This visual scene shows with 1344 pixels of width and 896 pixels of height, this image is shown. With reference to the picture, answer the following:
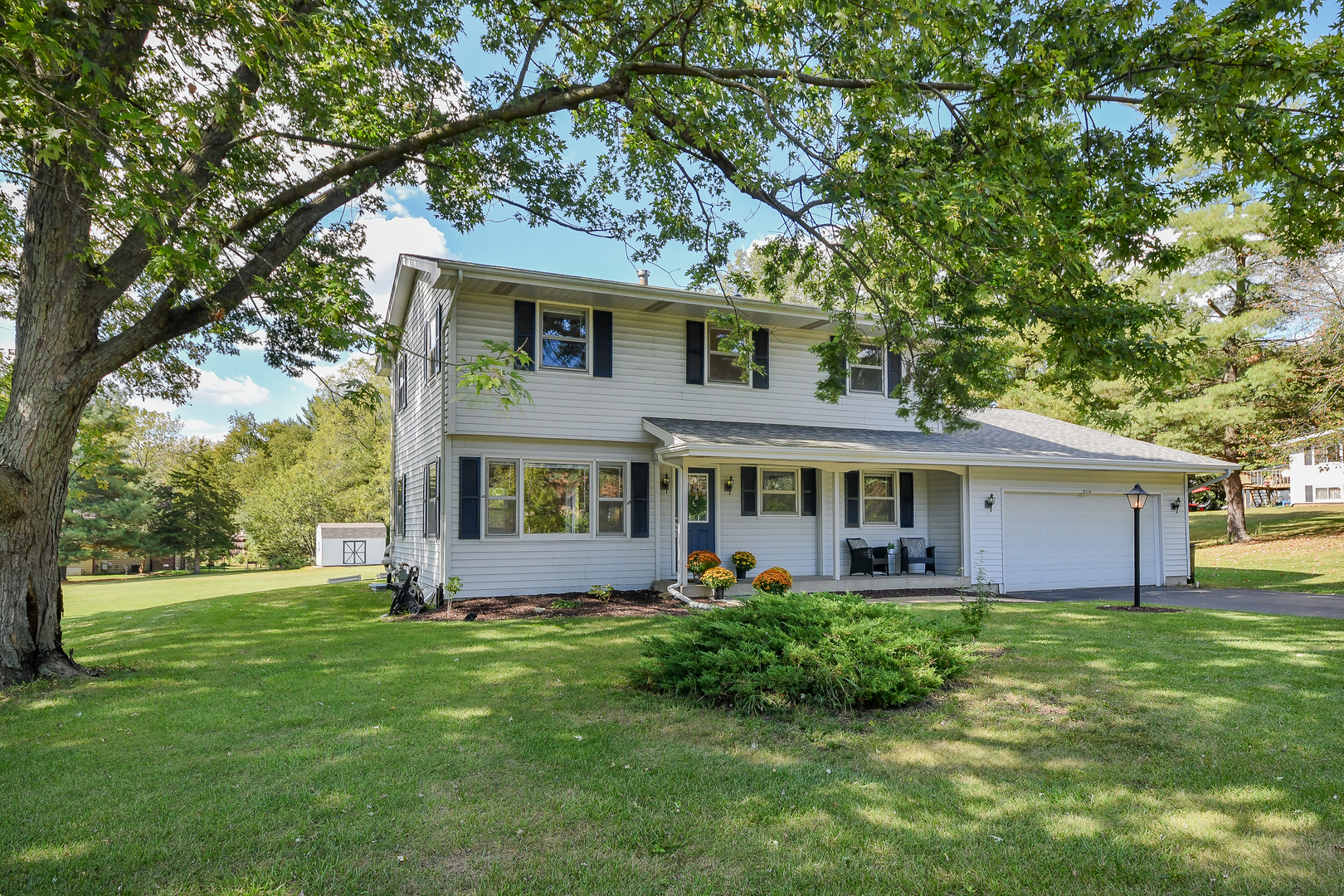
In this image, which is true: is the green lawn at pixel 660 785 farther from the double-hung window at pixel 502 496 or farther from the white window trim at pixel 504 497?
the double-hung window at pixel 502 496

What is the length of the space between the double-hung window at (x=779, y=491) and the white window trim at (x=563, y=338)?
3983 millimetres

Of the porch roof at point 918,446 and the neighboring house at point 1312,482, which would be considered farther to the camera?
the neighboring house at point 1312,482

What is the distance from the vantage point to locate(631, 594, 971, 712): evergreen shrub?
5609 mm

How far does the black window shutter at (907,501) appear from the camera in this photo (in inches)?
594

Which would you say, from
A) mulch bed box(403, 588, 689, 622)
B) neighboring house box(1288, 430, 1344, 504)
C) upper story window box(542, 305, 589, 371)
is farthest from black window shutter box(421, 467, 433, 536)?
neighboring house box(1288, 430, 1344, 504)

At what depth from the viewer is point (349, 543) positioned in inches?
1128

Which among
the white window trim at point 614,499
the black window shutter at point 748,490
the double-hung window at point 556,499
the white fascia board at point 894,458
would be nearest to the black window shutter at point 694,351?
the white fascia board at point 894,458

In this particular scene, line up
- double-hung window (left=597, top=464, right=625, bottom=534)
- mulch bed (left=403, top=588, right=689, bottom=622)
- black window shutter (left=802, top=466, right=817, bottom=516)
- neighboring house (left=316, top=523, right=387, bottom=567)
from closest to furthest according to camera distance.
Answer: mulch bed (left=403, top=588, right=689, bottom=622)
double-hung window (left=597, top=464, right=625, bottom=534)
black window shutter (left=802, top=466, right=817, bottom=516)
neighboring house (left=316, top=523, right=387, bottom=567)

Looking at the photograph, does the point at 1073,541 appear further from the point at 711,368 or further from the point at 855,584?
the point at 711,368

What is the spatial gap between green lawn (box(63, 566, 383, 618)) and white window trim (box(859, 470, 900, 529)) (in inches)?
550

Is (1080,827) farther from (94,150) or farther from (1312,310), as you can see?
(1312,310)

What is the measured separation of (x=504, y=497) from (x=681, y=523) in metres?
3.03

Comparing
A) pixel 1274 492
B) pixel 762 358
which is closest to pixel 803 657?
pixel 762 358

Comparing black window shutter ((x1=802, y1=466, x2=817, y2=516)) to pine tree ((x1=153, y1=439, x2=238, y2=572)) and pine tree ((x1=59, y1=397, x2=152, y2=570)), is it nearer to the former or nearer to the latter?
pine tree ((x1=59, y1=397, x2=152, y2=570))
